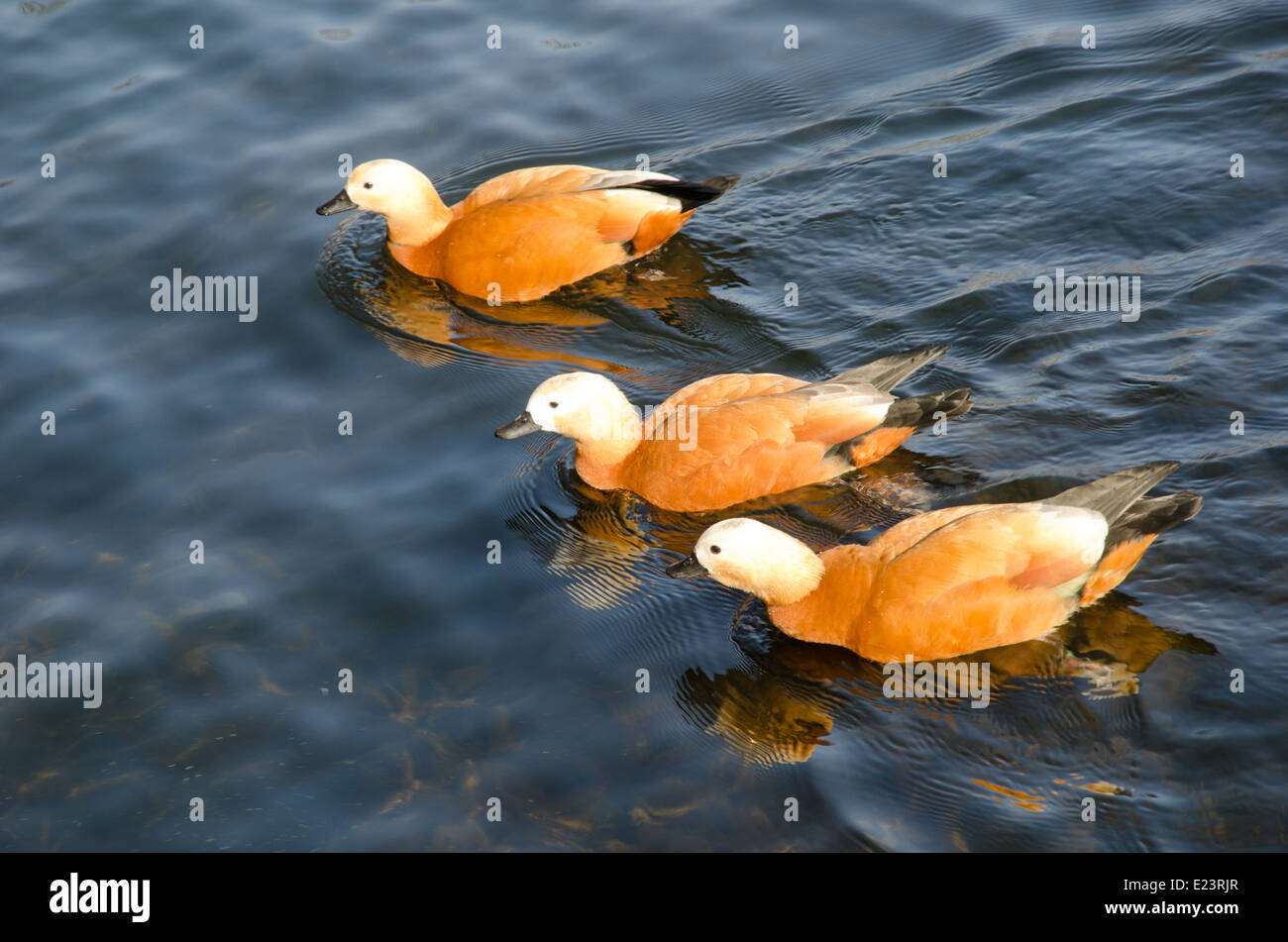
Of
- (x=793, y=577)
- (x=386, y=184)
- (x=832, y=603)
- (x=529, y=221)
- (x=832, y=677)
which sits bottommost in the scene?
(x=832, y=677)

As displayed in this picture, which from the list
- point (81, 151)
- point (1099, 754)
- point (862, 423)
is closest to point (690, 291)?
point (862, 423)

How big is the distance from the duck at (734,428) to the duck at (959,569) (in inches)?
33.5

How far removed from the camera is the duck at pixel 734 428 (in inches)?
265

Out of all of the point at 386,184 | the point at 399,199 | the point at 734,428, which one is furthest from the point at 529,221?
the point at 734,428

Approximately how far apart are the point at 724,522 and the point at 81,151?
7190 millimetres

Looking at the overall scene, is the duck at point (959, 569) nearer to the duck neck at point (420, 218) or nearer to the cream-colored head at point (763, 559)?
the cream-colored head at point (763, 559)

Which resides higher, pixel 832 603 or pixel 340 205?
pixel 340 205

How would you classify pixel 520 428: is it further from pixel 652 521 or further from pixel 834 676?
pixel 834 676

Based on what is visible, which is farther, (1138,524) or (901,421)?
(901,421)

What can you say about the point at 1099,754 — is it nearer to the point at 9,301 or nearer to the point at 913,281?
the point at 913,281

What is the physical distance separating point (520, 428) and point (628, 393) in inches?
35.4

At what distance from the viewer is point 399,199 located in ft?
28.8

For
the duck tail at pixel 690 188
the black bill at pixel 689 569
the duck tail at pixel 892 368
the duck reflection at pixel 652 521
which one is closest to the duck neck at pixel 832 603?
the black bill at pixel 689 569

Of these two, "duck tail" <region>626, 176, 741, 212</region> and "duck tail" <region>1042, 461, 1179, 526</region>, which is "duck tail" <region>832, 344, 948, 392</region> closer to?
"duck tail" <region>1042, 461, 1179, 526</region>
